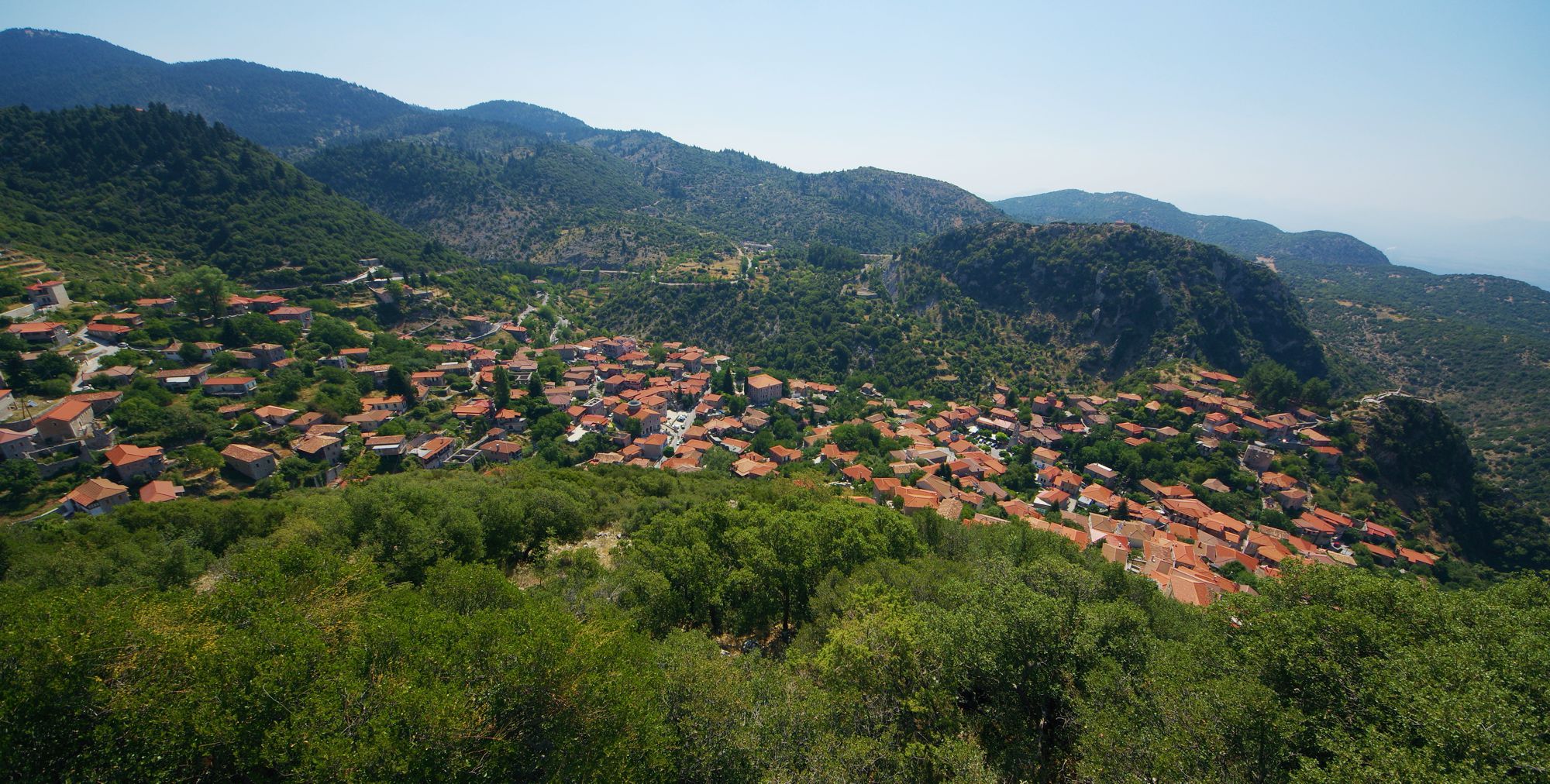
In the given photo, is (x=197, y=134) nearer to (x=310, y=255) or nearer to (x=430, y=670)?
(x=310, y=255)

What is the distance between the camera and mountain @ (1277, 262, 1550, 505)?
2817 inches

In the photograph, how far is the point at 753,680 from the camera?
515 inches

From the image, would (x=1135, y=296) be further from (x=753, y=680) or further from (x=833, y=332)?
(x=753, y=680)

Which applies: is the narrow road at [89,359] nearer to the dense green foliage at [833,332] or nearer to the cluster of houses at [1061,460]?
the cluster of houses at [1061,460]

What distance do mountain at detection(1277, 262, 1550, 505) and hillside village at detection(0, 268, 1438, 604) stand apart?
39285 millimetres

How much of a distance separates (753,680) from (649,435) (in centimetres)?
5225

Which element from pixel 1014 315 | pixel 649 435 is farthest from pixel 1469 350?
pixel 649 435

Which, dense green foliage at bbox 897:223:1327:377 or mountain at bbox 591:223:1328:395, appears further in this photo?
mountain at bbox 591:223:1328:395

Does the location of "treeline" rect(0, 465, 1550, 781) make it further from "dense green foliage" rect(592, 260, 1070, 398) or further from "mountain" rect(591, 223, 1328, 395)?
"mountain" rect(591, 223, 1328, 395)

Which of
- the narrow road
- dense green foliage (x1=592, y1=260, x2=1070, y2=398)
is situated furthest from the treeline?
dense green foliage (x1=592, y1=260, x2=1070, y2=398)

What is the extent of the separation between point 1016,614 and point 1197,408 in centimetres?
7370

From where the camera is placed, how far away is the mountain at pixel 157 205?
6297 centimetres

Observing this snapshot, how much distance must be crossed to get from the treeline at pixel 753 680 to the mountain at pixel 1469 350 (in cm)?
9146

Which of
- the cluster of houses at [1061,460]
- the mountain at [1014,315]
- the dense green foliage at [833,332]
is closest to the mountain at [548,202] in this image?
the dense green foliage at [833,332]
